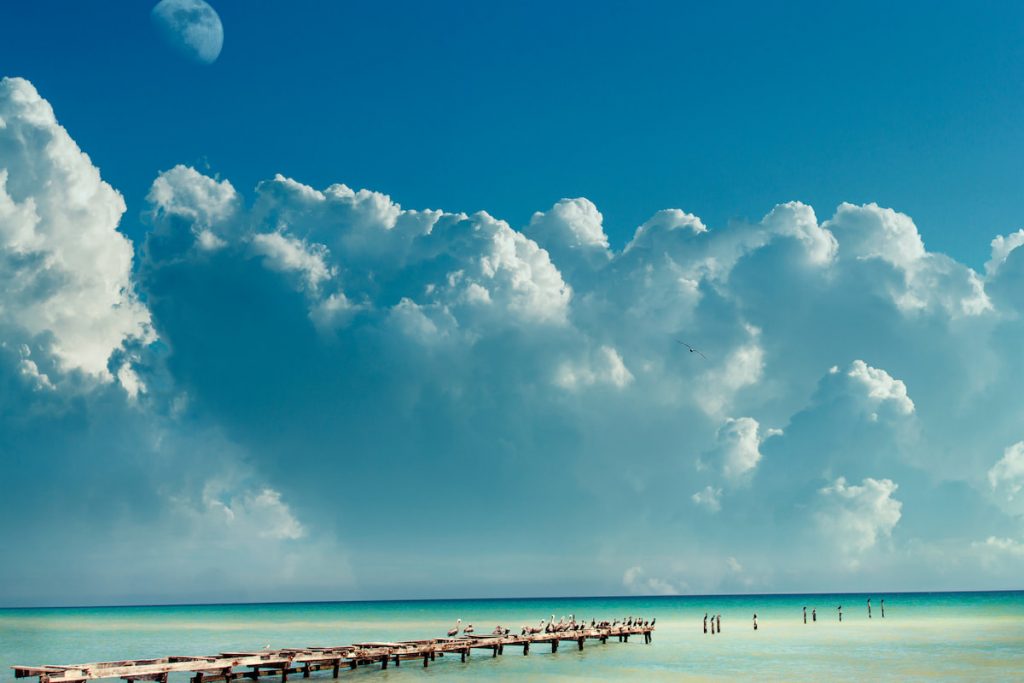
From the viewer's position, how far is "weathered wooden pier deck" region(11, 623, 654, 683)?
136 ft

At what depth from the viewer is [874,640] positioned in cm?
8494

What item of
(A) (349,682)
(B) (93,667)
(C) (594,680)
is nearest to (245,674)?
(A) (349,682)

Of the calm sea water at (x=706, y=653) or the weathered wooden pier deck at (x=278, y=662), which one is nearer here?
the weathered wooden pier deck at (x=278, y=662)

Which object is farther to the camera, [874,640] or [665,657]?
[874,640]

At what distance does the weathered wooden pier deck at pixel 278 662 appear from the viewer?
136ft

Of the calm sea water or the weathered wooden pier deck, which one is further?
the calm sea water

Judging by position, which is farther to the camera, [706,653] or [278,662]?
[706,653]

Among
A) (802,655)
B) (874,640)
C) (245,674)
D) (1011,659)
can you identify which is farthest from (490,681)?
(874,640)

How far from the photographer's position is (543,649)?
73.9 meters

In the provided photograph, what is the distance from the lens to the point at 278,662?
1955 inches

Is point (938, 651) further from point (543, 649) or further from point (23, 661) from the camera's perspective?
point (23, 661)

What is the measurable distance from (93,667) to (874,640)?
6838cm

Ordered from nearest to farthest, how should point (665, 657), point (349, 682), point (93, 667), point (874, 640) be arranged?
point (93, 667)
point (349, 682)
point (665, 657)
point (874, 640)

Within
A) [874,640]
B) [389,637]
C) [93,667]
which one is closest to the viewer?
[93,667]
